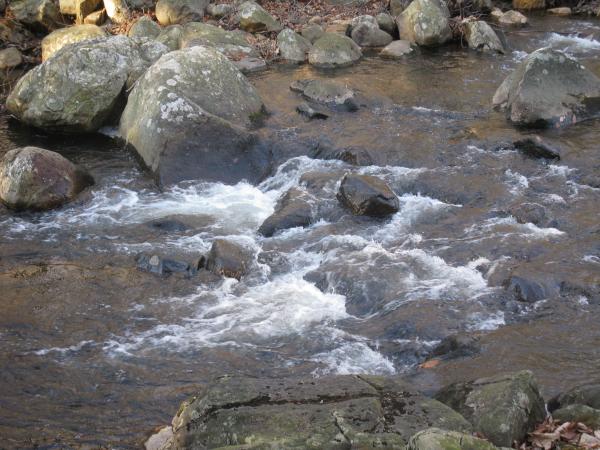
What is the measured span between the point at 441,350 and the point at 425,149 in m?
5.33

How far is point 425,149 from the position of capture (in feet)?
37.5

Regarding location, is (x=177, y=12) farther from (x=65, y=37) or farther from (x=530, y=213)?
(x=530, y=213)

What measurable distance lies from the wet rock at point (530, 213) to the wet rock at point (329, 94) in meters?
4.69

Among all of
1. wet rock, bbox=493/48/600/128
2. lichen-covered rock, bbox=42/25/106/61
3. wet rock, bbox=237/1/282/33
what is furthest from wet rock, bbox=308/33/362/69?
lichen-covered rock, bbox=42/25/106/61

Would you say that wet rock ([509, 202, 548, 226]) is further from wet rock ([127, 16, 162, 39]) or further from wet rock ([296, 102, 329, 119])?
wet rock ([127, 16, 162, 39])

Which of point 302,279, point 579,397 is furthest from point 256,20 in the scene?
point 579,397

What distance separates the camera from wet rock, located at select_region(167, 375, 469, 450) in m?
4.61

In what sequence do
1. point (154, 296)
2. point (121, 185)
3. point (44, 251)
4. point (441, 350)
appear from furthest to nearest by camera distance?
1. point (121, 185)
2. point (44, 251)
3. point (154, 296)
4. point (441, 350)

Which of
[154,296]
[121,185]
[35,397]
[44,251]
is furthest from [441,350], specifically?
[121,185]

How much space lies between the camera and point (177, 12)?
18.3 m

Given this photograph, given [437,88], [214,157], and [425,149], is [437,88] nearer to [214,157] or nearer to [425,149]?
[425,149]

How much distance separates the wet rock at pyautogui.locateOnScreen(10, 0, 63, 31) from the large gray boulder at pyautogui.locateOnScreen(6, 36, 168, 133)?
6491 mm

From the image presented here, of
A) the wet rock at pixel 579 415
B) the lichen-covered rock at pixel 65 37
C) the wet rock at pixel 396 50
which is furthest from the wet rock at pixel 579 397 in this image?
the lichen-covered rock at pixel 65 37

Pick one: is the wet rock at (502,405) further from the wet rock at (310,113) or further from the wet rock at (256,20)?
the wet rock at (256,20)
